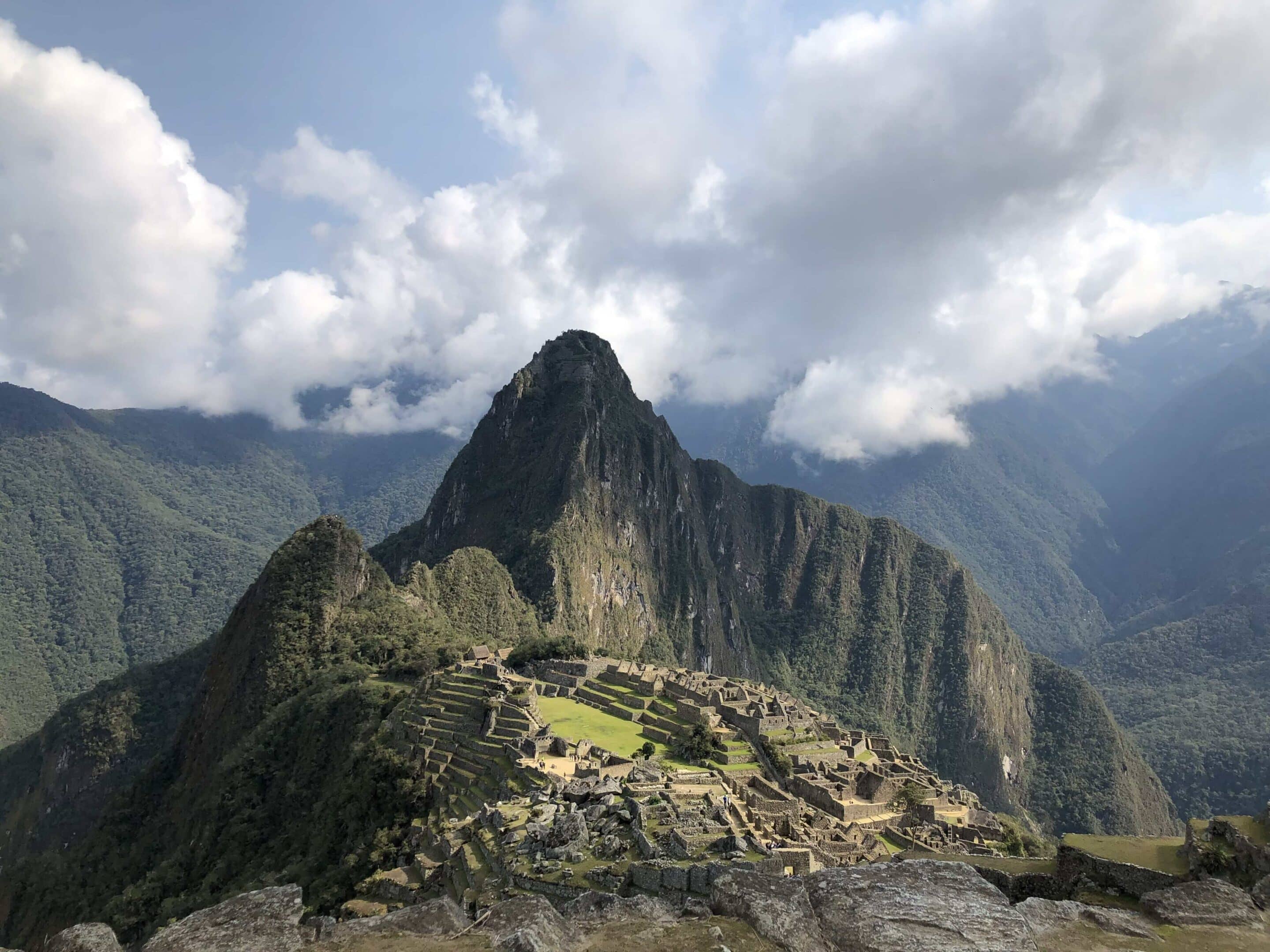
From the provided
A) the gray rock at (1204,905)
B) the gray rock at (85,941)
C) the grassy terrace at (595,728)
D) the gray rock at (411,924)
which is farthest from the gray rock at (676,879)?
the grassy terrace at (595,728)

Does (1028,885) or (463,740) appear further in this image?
(463,740)

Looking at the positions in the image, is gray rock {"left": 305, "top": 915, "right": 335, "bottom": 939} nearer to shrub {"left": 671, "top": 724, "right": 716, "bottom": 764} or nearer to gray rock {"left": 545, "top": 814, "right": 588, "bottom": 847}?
gray rock {"left": 545, "top": 814, "right": 588, "bottom": 847}

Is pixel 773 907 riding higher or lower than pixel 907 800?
higher

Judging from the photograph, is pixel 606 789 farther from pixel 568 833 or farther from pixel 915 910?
pixel 915 910

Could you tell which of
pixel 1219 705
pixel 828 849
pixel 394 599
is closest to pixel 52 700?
pixel 394 599

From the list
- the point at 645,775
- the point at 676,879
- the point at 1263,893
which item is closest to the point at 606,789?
the point at 645,775

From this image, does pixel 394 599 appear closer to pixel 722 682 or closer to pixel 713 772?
pixel 722 682
